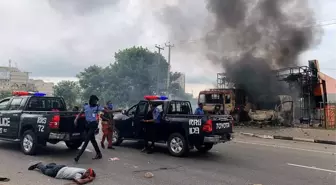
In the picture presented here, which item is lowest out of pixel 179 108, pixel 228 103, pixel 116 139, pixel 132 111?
pixel 116 139

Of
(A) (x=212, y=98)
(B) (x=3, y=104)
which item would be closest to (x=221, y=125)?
(B) (x=3, y=104)

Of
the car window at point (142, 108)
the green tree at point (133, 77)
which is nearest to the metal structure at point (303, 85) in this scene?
the car window at point (142, 108)

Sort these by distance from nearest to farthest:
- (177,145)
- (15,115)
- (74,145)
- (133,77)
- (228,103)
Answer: (177,145), (15,115), (74,145), (228,103), (133,77)

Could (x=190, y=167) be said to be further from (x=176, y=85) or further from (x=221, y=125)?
(x=176, y=85)

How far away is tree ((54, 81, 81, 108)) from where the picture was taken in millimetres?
47000

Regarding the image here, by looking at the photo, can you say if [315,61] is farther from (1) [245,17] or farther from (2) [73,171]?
(2) [73,171]

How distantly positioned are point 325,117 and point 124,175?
51.2 ft

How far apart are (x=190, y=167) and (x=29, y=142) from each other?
4187 millimetres

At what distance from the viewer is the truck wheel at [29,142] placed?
7.64 meters

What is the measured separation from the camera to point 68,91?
4788 cm

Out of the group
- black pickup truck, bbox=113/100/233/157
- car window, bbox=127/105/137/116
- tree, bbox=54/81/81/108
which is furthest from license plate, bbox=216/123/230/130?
tree, bbox=54/81/81/108

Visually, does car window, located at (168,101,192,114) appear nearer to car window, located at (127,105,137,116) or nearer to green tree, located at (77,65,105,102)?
car window, located at (127,105,137,116)

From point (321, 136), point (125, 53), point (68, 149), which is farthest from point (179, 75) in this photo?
point (68, 149)

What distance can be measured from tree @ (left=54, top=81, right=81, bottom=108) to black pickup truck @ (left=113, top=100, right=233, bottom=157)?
127ft
